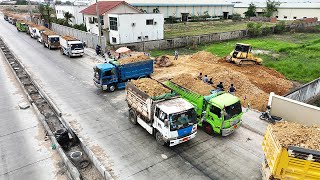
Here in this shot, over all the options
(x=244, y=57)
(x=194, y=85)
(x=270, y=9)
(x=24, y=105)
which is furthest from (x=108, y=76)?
(x=270, y=9)

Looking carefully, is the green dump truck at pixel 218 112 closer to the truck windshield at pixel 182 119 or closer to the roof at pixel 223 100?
the roof at pixel 223 100

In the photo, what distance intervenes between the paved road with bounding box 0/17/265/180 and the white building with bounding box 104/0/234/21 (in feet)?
166

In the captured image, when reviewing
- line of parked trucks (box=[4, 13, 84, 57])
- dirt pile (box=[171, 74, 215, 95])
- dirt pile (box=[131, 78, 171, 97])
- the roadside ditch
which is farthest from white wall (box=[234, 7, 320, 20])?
the roadside ditch

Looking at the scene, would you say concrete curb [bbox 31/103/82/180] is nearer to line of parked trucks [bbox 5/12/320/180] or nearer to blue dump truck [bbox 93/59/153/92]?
line of parked trucks [bbox 5/12/320/180]

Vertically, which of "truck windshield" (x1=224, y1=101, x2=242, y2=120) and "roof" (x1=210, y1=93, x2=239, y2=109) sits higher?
"roof" (x1=210, y1=93, x2=239, y2=109)

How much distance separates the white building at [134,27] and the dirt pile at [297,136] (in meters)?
30.9

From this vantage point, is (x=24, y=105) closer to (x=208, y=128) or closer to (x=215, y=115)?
(x=208, y=128)

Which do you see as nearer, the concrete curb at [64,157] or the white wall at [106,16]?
the concrete curb at [64,157]

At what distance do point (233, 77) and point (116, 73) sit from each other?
414 inches

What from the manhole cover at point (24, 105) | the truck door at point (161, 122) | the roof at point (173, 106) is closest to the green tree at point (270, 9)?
the roof at point (173, 106)

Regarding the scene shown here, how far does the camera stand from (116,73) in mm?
20734

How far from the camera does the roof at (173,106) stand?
12.4 metres

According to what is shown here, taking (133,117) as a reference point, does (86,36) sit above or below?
above

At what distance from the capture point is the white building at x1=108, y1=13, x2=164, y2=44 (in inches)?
1452
